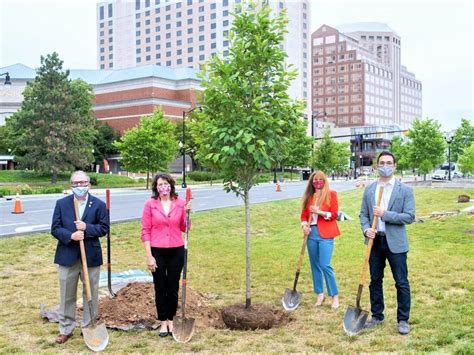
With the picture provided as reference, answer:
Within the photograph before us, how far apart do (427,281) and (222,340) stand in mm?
4165

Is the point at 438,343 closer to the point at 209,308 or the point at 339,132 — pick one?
the point at 209,308

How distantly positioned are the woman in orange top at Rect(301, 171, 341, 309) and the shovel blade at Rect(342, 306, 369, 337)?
3.58 feet

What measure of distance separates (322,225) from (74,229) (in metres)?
3.24

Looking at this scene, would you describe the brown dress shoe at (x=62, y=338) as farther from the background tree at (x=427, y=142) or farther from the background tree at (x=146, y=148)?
the background tree at (x=427, y=142)

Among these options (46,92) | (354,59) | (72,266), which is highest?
(354,59)

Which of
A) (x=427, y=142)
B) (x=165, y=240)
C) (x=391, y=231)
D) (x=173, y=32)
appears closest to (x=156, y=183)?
(x=165, y=240)

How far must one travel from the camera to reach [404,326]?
5.75 m

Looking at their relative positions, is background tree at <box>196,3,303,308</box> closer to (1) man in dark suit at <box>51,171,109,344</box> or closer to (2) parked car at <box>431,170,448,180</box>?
(1) man in dark suit at <box>51,171,109,344</box>

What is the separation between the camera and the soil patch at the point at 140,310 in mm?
6336

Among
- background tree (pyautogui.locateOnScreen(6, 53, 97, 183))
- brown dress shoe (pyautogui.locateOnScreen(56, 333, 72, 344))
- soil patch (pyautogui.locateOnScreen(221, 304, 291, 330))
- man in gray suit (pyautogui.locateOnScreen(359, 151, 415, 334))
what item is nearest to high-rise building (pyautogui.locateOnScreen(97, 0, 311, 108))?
background tree (pyautogui.locateOnScreen(6, 53, 97, 183))

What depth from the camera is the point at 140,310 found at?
6664 mm

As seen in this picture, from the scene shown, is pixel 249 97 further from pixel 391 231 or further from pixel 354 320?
pixel 354 320

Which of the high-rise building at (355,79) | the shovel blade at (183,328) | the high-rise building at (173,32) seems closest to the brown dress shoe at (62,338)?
the shovel blade at (183,328)

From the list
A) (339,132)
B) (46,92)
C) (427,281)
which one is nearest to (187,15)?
(339,132)
